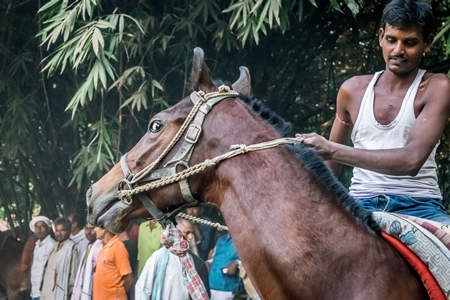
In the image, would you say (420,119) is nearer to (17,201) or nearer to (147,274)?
(147,274)

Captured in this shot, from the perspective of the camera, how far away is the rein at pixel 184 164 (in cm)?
316

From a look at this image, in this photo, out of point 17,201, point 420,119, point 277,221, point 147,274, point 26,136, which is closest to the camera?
point 277,221

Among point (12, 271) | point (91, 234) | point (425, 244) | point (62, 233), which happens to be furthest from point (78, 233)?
point (425, 244)

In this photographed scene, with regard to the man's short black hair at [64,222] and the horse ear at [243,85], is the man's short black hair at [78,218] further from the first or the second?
the horse ear at [243,85]

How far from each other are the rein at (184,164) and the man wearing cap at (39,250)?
791cm

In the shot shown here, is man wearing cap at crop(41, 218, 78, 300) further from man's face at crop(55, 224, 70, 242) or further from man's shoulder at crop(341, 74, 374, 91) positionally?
man's shoulder at crop(341, 74, 374, 91)

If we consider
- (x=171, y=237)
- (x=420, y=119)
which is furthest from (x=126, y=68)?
(x=420, y=119)

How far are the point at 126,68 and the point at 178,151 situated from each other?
6154mm

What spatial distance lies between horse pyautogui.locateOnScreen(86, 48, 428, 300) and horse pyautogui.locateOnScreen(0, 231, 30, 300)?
8966mm

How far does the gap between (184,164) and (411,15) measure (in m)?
1.11

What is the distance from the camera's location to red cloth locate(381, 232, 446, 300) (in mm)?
2902

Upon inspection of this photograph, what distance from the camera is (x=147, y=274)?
26.1ft

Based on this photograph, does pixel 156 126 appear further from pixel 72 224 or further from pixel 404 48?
pixel 72 224

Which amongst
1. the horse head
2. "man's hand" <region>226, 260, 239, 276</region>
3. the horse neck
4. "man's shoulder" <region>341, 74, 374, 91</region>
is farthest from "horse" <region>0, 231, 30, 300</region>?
the horse neck
